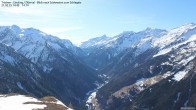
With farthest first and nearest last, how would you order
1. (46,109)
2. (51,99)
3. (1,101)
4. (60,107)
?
(51,99) < (1,101) < (60,107) < (46,109)

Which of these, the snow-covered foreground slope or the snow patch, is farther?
the snow-covered foreground slope

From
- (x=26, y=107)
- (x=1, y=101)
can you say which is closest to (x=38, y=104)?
(x=26, y=107)

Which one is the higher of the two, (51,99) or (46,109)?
(46,109)

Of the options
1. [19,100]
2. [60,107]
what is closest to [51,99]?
[19,100]

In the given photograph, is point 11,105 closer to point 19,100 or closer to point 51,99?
point 19,100

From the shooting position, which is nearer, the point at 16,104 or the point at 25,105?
the point at 25,105

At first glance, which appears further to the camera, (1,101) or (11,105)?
(1,101)

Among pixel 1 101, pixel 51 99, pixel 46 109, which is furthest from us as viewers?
pixel 51 99

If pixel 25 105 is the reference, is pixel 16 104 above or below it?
below

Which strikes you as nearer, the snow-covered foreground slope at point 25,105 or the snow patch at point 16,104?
the snow patch at point 16,104
